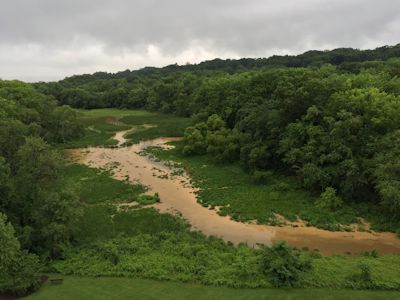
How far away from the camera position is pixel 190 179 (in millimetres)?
40375

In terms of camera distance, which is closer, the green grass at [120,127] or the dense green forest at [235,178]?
the dense green forest at [235,178]

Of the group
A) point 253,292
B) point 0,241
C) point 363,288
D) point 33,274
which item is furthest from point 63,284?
point 363,288

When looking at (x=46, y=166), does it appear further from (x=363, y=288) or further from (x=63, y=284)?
(x=363, y=288)

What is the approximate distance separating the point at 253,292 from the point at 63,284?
Answer: 9.85 m

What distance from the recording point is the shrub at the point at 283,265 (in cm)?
1852

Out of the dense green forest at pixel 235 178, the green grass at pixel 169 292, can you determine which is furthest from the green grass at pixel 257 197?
the green grass at pixel 169 292

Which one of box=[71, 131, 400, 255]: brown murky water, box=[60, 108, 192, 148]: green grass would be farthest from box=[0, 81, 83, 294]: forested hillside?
box=[60, 108, 192, 148]: green grass

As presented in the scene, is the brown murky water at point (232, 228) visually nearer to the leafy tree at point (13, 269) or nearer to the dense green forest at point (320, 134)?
the dense green forest at point (320, 134)

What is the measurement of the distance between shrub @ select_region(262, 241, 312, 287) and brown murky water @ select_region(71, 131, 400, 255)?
4.83 m

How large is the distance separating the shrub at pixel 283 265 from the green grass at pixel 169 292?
581 millimetres

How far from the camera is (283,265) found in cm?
1889

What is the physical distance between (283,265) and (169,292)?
600cm

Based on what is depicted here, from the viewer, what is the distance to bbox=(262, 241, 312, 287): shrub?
1852 cm

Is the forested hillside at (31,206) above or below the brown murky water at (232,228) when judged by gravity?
above
